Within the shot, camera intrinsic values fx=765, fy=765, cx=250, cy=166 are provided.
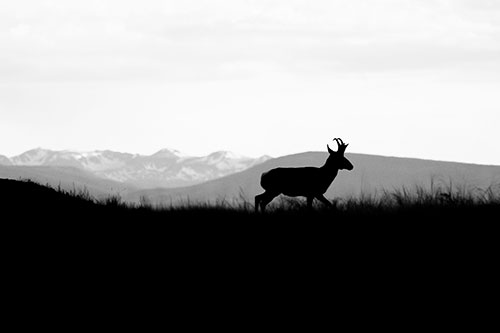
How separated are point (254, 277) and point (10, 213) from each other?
6188 mm

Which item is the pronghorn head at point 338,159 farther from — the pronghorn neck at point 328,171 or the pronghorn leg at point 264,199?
the pronghorn leg at point 264,199

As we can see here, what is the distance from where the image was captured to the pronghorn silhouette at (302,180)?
13.5m

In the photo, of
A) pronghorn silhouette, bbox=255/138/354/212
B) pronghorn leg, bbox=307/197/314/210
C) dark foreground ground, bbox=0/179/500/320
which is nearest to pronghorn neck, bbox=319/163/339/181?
pronghorn silhouette, bbox=255/138/354/212

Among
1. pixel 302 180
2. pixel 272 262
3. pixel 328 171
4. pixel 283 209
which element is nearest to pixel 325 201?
pixel 283 209

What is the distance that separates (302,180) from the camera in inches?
538

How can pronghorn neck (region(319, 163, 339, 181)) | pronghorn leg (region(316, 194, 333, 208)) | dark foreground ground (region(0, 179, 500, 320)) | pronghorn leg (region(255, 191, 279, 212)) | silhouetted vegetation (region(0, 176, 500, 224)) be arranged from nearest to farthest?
dark foreground ground (region(0, 179, 500, 320))
silhouetted vegetation (region(0, 176, 500, 224))
pronghorn leg (region(316, 194, 333, 208))
pronghorn leg (region(255, 191, 279, 212))
pronghorn neck (region(319, 163, 339, 181))

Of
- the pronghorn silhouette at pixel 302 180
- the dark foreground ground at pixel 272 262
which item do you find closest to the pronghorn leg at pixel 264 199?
the pronghorn silhouette at pixel 302 180

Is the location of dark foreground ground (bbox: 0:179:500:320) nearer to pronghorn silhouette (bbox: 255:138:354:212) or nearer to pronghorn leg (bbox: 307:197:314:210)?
pronghorn leg (bbox: 307:197:314:210)

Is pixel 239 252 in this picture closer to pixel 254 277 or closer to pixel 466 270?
pixel 254 277

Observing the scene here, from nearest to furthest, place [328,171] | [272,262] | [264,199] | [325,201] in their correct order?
1. [272,262]
2. [325,201]
3. [264,199]
4. [328,171]

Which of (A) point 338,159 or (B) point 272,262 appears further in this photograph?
(A) point 338,159

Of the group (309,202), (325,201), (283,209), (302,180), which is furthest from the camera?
(302,180)

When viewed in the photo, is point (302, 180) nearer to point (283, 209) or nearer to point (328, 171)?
point (328, 171)

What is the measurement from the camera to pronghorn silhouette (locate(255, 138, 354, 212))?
1348 cm
